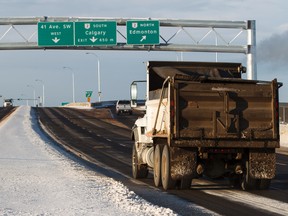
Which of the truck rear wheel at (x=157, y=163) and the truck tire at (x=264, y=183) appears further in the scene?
the truck rear wheel at (x=157, y=163)

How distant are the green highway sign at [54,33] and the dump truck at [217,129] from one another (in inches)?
1318

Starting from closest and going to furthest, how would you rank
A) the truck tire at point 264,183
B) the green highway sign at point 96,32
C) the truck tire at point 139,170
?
the truck tire at point 264,183 < the truck tire at point 139,170 < the green highway sign at point 96,32

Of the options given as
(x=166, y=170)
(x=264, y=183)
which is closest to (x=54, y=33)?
(x=166, y=170)

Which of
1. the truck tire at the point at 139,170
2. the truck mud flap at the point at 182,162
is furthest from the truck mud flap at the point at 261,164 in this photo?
the truck tire at the point at 139,170

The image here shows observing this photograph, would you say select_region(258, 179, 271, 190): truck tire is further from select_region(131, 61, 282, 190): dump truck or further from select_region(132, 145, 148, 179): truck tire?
select_region(132, 145, 148, 179): truck tire

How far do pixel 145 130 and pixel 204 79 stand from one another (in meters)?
3.49

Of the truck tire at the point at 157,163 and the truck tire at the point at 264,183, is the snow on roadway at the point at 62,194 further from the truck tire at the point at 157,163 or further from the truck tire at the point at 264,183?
the truck tire at the point at 264,183

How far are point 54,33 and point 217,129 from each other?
3506cm

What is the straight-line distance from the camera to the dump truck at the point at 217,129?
51.9 feet

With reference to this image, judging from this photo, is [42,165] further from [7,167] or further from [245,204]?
[245,204]

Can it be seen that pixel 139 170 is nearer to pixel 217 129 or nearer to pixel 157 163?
pixel 157 163

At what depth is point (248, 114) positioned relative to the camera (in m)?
16.0

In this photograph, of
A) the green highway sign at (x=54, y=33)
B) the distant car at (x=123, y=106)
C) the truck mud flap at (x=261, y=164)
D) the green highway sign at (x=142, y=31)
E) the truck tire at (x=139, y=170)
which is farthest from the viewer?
the distant car at (x=123, y=106)

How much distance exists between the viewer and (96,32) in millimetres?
50031
